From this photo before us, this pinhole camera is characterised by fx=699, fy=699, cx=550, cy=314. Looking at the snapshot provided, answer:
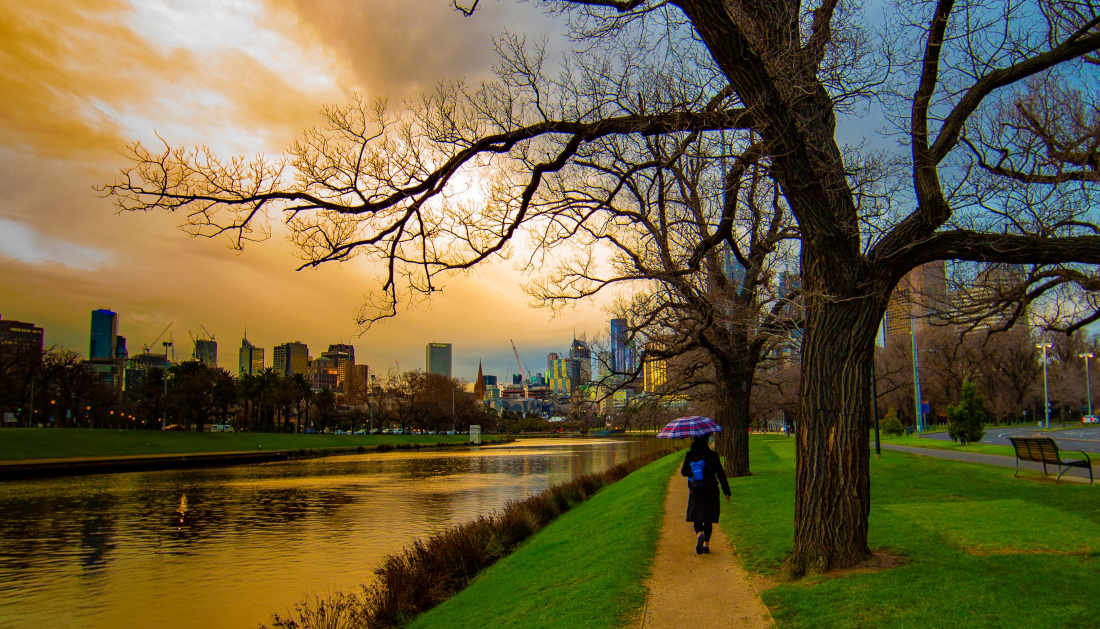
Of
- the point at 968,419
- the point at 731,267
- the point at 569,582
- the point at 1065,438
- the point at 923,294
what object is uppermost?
the point at 731,267

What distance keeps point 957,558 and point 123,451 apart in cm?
5404

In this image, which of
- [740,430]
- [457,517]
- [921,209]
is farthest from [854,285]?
[457,517]

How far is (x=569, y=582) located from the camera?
8.68 meters

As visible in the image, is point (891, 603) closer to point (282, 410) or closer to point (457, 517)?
point (457, 517)

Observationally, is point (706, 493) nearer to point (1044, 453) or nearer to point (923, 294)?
point (923, 294)

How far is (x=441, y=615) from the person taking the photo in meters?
8.88

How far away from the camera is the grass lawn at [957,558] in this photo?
5.65 meters

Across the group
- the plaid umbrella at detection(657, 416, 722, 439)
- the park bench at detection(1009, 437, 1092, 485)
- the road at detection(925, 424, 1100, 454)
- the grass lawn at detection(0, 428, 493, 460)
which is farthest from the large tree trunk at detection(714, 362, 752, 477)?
the grass lawn at detection(0, 428, 493, 460)

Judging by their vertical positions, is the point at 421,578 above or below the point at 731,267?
below

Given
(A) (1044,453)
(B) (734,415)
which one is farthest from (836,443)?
(B) (734,415)

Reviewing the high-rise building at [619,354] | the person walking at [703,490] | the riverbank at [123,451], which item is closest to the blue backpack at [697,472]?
the person walking at [703,490]

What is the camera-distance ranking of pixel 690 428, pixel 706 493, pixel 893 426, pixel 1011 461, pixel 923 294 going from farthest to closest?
pixel 893 426
pixel 1011 461
pixel 923 294
pixel 690 428
pixel 706 493

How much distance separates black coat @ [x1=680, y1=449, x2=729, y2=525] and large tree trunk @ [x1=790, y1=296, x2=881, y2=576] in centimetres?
189

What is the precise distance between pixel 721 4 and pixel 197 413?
80.0 m
